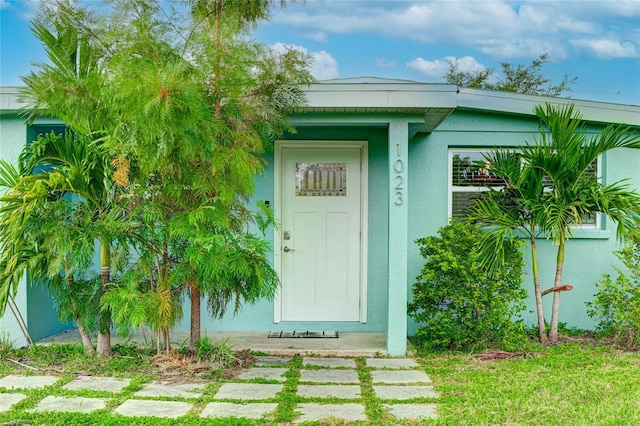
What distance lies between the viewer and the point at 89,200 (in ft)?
16.3

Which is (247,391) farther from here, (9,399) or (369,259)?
(369,259)

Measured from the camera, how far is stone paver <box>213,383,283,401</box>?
4.20 meters

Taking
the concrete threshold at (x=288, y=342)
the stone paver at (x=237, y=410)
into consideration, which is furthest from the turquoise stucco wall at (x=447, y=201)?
the stone paver at (x=237, y=410)

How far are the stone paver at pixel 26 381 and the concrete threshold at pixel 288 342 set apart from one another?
0.97 m

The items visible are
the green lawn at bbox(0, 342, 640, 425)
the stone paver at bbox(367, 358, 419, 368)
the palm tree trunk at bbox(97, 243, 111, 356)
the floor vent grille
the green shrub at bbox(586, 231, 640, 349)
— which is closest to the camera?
the green lawn at bbox(0, 342, 640, 425)

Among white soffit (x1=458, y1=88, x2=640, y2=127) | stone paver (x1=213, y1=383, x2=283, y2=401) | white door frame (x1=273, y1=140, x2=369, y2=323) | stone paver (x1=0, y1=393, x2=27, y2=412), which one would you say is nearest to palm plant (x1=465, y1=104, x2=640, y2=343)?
white soffit (x1=458, y1=88, x2=640, y2=127)

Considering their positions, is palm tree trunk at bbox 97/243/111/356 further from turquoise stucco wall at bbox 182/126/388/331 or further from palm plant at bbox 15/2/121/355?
turquoise stucco wall at bbox 182/126/388/331

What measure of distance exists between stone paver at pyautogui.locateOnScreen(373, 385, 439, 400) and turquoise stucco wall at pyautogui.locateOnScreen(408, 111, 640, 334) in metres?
2.53

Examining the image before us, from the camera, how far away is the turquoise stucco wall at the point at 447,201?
6.73 meters

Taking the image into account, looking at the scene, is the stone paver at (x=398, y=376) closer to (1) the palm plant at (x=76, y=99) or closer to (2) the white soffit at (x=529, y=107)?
(1) the palm plant at (x=76, y=99)

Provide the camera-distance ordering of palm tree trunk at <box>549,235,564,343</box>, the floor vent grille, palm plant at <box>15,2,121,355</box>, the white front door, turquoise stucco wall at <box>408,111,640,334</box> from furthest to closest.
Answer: turquoise stucco wall at <box>408,111,640,334</box> < the white front door < the floor vent grille < palm tree trunk at <box>549,235,564,343</box> < palm plant at <box>15,2,121,355</box>

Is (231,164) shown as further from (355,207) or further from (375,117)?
(355,207)

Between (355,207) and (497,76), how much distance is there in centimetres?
1257

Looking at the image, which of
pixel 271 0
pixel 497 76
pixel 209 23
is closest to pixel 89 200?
pixel 209 23
